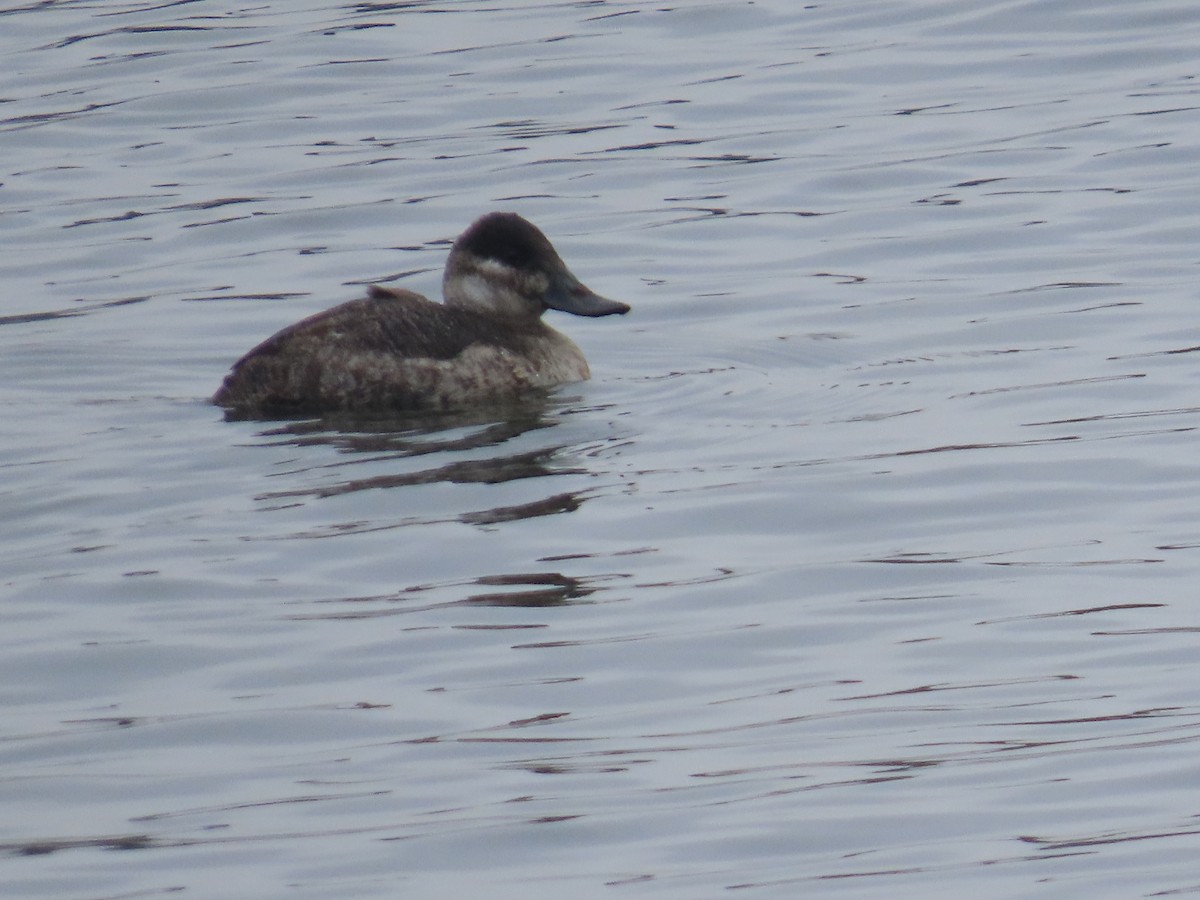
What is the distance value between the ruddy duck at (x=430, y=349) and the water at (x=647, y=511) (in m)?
0.21

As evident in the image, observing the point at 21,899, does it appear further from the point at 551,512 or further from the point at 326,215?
the point at 326,215

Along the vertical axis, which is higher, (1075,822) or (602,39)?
(602,39)

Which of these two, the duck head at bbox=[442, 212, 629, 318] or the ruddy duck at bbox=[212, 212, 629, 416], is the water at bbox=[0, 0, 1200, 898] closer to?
the ruddy duck at bbox=[212, 212, 629, 416]

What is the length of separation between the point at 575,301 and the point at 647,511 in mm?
2811

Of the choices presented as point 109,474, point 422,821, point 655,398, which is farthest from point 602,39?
point 422,821

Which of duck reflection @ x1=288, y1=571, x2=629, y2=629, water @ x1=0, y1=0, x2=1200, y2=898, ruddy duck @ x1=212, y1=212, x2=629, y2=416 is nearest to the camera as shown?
water @ x1=0, y1=0, x2=1200, y2=898

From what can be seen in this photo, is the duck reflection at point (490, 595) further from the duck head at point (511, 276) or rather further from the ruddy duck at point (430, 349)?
the duck head at point (511, 276)

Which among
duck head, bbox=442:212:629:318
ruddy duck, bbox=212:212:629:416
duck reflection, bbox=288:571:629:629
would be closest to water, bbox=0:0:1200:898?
duck reflection, bbox=288:571:629:629

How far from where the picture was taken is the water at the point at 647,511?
544 centimetres

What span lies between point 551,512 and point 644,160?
698cm

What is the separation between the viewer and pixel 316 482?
27.8ft

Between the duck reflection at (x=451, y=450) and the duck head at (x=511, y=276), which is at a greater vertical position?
the duck head at (x=511, y=276)

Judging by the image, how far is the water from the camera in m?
5.44

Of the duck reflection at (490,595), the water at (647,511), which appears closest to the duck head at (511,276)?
the water at (647,511)
